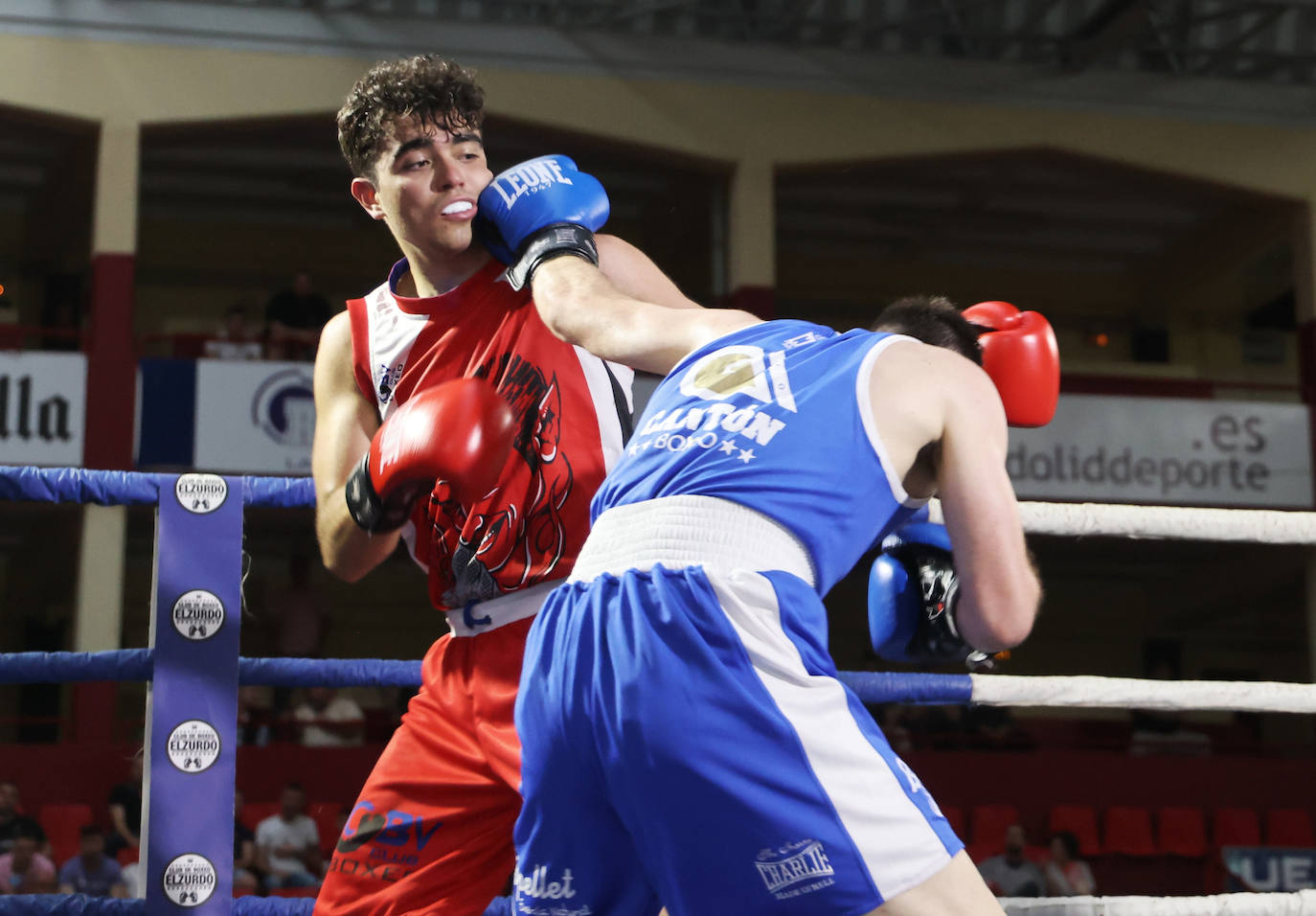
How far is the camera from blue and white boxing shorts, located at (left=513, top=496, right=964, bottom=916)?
1350 millimetres

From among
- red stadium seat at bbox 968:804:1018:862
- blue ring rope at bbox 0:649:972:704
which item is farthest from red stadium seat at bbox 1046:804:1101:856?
blue ring rope at bbox 0:649:972:704

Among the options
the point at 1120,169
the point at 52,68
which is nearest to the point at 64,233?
Answer: the point at 52,68

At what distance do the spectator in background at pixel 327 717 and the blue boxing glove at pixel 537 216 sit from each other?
681 centimetres

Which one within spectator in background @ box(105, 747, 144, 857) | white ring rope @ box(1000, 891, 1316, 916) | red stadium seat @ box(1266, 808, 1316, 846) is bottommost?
A: red stadium seat @ box(1266, 808, 1316, 846)

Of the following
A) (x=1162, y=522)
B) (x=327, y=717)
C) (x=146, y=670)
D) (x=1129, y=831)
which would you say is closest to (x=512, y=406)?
(x=146, y=670)

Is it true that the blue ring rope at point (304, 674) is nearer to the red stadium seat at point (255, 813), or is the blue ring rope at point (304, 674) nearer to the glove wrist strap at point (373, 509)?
the glove wrist strap at point (373, 509)

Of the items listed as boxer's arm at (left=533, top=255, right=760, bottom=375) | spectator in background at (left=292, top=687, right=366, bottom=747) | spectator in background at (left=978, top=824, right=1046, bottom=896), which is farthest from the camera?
spectator in background at (left=292, top=687, right=366, bottom=747)

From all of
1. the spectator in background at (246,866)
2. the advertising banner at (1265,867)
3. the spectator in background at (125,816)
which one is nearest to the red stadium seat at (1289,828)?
the advertising banner at (1265,867)

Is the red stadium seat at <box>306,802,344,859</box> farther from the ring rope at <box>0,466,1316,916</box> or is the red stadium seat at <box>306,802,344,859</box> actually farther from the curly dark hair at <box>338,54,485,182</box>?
the curly dark hair at <box>338,54,485,182</box>

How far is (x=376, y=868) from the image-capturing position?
1.75m

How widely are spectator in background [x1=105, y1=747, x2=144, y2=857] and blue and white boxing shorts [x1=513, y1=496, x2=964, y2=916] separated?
5.45 m

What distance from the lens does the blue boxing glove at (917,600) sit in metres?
1.71

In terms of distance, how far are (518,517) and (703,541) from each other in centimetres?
44

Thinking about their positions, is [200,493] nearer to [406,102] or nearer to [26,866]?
[406,102]
